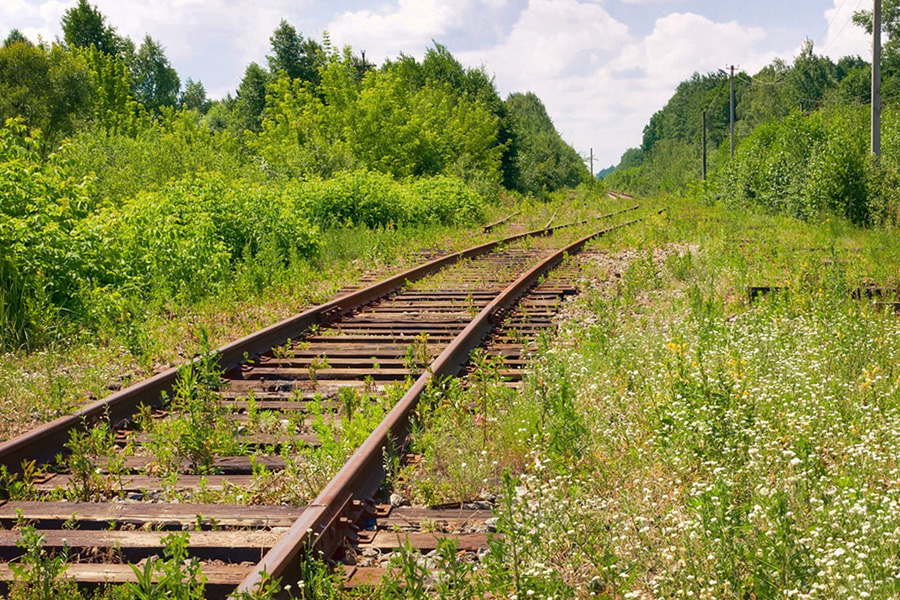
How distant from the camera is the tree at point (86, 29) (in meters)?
71.2

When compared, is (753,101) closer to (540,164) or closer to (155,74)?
(540,164)

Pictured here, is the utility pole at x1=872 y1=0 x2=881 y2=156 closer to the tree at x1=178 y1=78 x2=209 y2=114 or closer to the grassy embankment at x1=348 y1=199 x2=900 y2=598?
the grassy embankment at x1=348 y1=199 x2=900 y2=598

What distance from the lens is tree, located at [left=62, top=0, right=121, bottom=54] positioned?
71.2 metres

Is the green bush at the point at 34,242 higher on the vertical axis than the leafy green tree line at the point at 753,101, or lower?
lower

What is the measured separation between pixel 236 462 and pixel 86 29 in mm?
80165

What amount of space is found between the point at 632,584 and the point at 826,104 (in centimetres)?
9232

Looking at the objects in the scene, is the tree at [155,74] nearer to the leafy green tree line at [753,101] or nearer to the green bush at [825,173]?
the leafy green tree line at [753,101]

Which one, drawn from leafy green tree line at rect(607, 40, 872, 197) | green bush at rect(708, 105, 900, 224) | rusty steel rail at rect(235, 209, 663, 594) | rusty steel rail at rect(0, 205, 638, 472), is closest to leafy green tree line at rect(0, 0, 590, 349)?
rusty steel rail at rect(0, 205, 638, 472)

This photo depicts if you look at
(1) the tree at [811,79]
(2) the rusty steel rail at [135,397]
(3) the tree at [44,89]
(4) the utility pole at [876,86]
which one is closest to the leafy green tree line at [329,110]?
(3) the tree at [44,89]

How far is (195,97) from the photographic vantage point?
5084 inches

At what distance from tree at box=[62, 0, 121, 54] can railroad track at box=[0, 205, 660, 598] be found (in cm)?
7470

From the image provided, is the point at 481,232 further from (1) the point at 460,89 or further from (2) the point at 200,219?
(1) the point at 460,89

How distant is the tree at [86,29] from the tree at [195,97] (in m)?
50.6

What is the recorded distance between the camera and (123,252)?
9.65 metres
